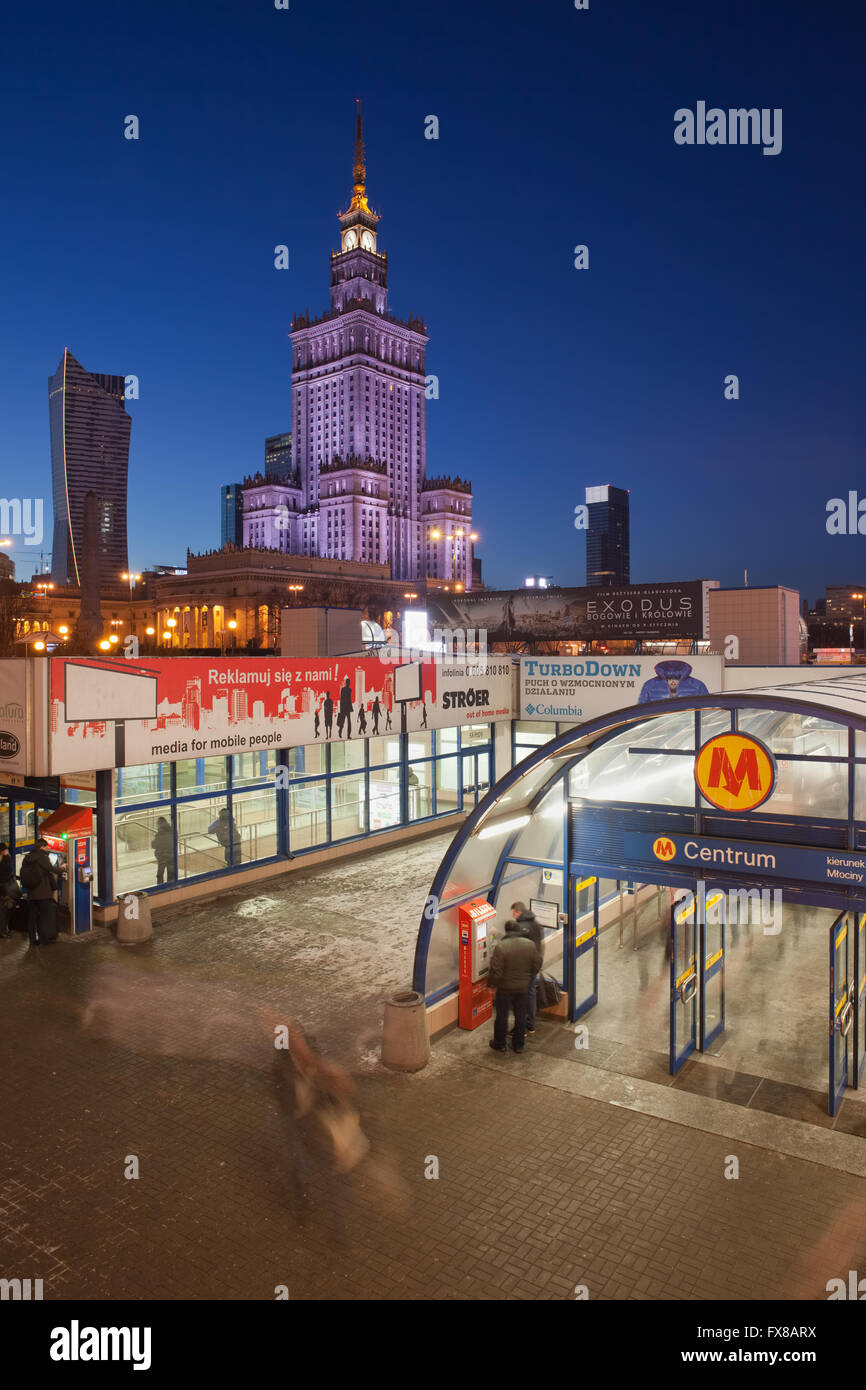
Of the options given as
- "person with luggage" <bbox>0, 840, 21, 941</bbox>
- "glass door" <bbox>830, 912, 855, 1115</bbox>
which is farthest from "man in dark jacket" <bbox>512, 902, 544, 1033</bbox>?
"person with luggage" <bbox>0, 840, 21, 941</bbox>

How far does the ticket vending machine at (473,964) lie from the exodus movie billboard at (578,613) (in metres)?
24.5

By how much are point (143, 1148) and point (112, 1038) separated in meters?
2.66

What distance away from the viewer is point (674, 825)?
969cm

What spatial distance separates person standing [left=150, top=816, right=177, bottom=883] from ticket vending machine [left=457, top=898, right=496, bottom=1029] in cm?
759

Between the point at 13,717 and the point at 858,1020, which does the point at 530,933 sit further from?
the point at 13,717

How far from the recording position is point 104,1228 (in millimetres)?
7086

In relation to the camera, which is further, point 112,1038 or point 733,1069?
point 112,1038

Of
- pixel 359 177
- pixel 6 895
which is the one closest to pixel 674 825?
pixel 6 895

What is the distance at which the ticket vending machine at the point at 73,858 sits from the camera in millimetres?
14555

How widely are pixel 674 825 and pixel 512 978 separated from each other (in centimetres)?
264

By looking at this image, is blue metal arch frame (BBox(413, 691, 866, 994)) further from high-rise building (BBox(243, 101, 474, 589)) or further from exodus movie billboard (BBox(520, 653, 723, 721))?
high-rise building (BBox(243, 101, 474, 589))
